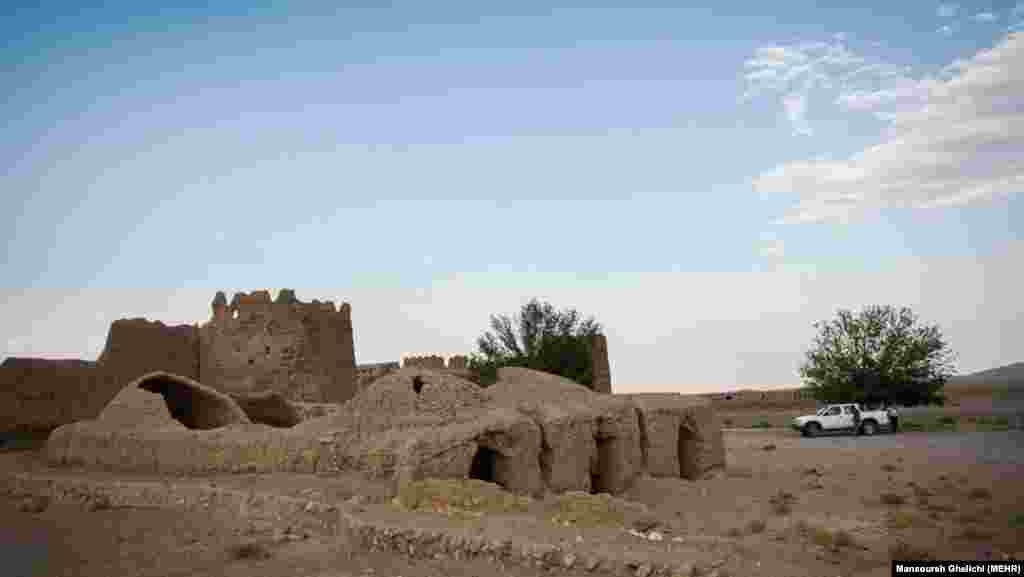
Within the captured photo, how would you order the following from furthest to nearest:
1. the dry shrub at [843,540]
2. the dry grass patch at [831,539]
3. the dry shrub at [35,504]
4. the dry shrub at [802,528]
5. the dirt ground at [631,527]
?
1. the dry shrub at [35,504]
2. the dry shrub at [802,528]
3. the dry shrub at [843,540]
4. the dry grass patch at [831,539]
5. the dirt ground at [631,527]

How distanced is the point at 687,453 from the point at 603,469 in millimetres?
4640

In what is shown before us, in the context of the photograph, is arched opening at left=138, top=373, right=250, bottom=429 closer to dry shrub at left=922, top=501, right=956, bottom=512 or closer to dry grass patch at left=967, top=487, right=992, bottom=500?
dry shrub at left=922, top=501, right=956, bottom=512

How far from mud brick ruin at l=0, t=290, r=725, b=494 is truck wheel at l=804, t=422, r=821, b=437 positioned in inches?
615

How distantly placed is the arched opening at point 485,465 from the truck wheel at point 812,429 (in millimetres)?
24488

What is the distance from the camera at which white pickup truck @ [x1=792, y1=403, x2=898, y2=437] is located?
3591 cm

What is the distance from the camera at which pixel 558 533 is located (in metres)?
9.77

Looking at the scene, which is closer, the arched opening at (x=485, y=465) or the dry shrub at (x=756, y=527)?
the dry shrub at (x=756, y=527)

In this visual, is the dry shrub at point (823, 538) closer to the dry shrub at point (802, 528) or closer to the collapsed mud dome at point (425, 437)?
the dry shrub at point (802, 528)

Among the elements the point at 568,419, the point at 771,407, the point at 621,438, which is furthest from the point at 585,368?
the point at 771,407

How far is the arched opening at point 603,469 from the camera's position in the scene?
17.7 m

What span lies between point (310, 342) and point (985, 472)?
17911mm

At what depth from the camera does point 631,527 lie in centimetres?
1126

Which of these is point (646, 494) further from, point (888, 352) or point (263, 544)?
point (888, 352)

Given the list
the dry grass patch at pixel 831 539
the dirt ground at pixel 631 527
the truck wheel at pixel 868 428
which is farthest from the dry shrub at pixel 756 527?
the truck wheel at pixel 868 428
